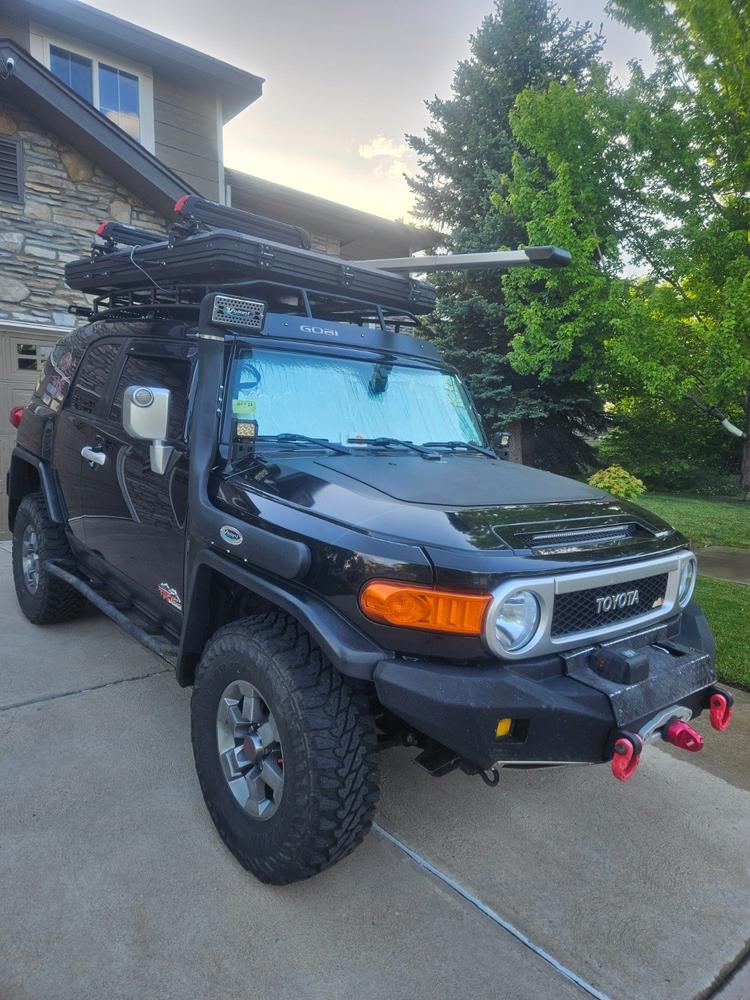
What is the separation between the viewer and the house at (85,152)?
782 cm

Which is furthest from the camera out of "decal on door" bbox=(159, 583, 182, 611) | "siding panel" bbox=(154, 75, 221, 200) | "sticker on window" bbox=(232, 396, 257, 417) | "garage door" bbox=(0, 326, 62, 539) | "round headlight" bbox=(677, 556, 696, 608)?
"siding panel" bbox=(154, 75, 221, 200)

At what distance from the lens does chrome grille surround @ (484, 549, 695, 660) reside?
6.91 feet

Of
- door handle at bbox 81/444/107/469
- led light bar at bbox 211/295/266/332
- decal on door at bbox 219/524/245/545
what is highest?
led light bar at bbox 211/295/266/332

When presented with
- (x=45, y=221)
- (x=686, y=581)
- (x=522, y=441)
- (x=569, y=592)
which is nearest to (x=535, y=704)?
(x=569, y=592)

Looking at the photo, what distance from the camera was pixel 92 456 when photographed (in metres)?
3.85

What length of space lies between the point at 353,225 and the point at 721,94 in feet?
19.5

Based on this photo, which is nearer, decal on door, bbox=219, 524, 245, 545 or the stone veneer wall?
decal on door, bbox=219, 524, 245, 545

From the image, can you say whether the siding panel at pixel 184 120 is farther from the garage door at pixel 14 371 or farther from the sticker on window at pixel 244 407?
the sticker on window at pixel 244 407

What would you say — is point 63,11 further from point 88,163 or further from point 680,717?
point 680,717

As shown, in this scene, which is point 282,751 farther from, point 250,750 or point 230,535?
point 230,535

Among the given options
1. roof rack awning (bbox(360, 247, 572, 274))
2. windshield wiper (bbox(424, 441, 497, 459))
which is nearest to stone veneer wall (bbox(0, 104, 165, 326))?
roof rack awning (bbox(360, 247, 572, 274))

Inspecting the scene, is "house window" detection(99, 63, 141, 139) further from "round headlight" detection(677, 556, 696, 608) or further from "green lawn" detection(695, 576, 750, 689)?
"round headlight" detection(677, 556, 696, 608)

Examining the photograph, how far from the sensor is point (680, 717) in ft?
8.20

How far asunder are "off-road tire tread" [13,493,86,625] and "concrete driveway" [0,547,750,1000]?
4.30 feet
